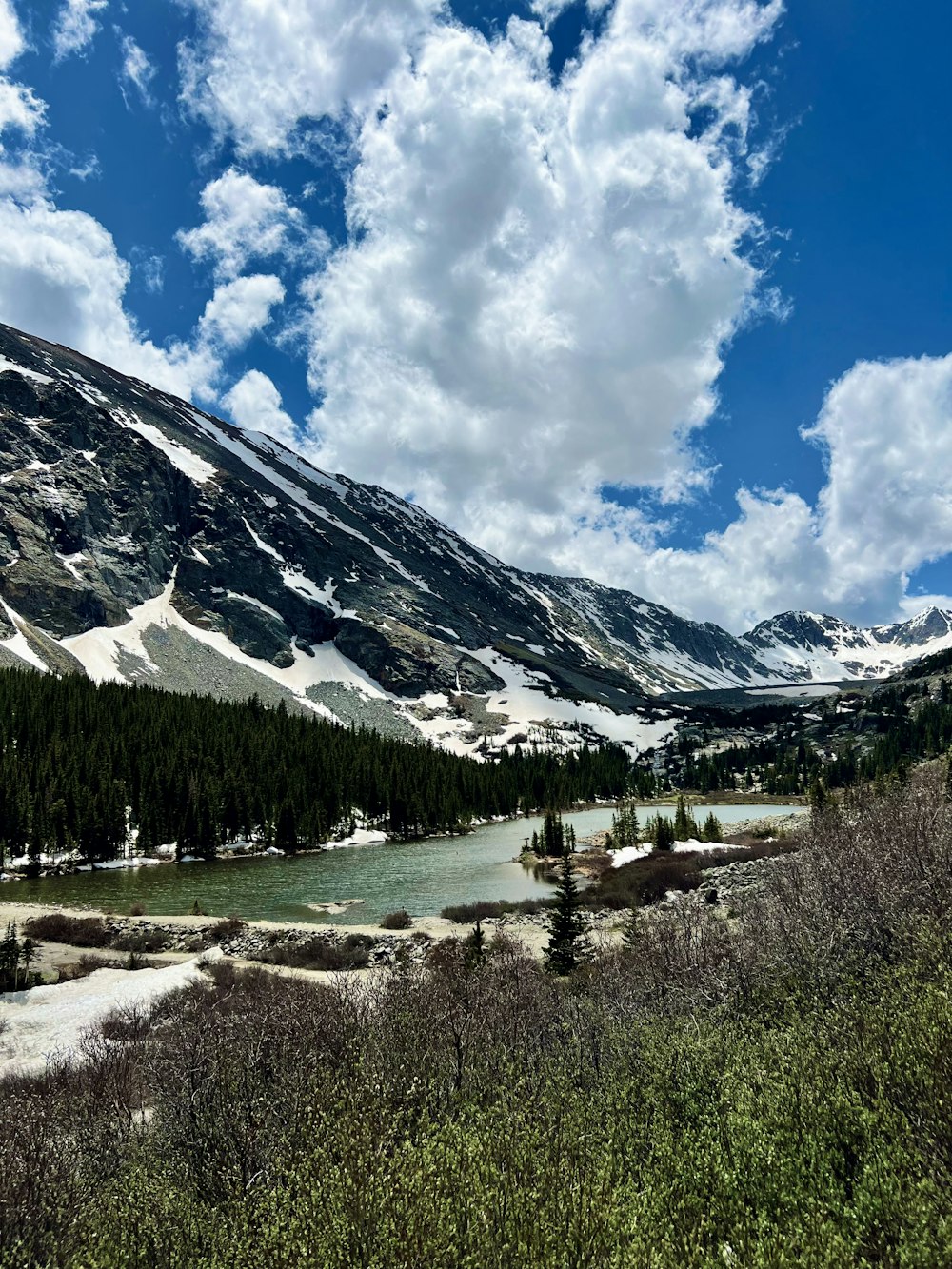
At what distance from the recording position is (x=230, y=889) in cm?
5694

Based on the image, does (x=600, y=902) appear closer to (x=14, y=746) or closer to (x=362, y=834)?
(x=362, y=834)

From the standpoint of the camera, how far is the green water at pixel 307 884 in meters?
48.2

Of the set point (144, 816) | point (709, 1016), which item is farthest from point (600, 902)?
point (144, 816)

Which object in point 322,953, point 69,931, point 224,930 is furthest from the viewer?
point 224,930

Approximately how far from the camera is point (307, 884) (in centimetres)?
5866

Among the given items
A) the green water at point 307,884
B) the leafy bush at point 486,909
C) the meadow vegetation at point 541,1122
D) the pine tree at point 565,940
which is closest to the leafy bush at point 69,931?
the green water at point 307,884

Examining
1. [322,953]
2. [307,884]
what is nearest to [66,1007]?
[322,953]

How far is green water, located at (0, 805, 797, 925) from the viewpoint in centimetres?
4822

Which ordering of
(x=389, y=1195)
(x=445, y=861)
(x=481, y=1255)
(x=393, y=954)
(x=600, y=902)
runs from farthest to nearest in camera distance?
(x=445, y=861) < (x=600, y=902) < (x=393, y=954) < (x=389, y=1195) < (x=481, y=1255)

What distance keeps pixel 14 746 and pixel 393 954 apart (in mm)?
71680

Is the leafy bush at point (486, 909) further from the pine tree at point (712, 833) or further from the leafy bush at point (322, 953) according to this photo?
the pine tree at point (712, 833)

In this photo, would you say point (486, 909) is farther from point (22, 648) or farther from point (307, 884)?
point (22, 648)

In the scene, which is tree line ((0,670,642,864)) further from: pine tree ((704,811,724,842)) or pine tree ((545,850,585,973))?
pine tree ((545,850,585,973))

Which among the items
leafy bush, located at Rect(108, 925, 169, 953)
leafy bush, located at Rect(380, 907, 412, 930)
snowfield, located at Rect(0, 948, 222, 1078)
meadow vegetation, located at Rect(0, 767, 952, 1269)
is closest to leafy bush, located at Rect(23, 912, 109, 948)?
leafy bush, located at Rect(108, 925, 169, 953)
